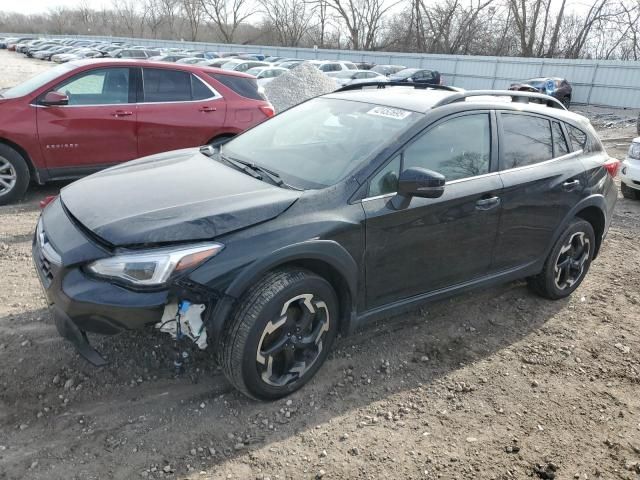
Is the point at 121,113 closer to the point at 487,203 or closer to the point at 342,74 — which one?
the point at 487,203

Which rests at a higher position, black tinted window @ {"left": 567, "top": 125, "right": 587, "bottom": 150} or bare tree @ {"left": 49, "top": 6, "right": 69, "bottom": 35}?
bare tree @ {"left": 49, "top": 6, "right": 69, "bottom": 35}

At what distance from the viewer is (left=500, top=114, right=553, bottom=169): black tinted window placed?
368 cm

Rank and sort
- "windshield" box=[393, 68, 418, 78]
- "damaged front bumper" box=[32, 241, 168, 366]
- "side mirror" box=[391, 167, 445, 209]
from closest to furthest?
1. "damaged front bumper" box=[32, 241, 168, 366]
2. "side mirror" box=[391, 167, 445, 209]
3. "windshield" box=[393, 68, 418, 78]

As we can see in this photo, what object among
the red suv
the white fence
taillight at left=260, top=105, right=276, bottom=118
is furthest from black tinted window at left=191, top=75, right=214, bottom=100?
the white fence

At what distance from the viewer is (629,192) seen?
782 centimetres

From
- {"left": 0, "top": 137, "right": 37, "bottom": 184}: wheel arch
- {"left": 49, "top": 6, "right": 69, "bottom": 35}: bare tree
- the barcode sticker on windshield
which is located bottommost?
{"left": 0, "top": 137, "right": 37, "bottom": 184}: wheel arch

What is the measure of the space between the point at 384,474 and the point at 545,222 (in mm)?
2360

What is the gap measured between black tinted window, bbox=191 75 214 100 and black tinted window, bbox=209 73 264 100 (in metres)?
0.23

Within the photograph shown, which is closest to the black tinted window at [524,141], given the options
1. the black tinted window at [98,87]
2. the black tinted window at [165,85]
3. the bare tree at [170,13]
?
the black tinted window at [165,85]

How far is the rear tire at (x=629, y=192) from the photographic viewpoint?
7.76m

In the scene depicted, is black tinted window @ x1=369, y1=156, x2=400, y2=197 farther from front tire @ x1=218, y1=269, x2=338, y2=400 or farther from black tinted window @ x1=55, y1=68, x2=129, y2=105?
black tinted window @ x1=55, y1=68, x2=129, y2=105

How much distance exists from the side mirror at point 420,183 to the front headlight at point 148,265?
1198 millimetres

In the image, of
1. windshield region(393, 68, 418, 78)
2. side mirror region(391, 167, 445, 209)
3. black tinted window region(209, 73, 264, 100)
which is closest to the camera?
side mirror region(391, 167, 445, 209)

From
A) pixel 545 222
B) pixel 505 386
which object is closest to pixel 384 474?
pixel 505 386
